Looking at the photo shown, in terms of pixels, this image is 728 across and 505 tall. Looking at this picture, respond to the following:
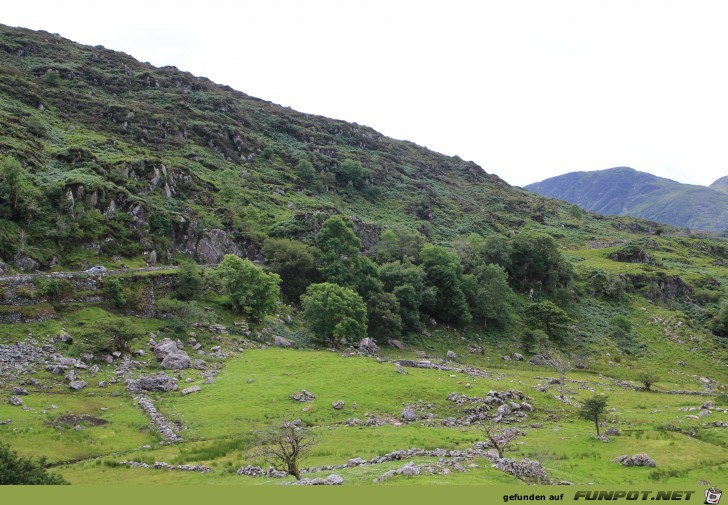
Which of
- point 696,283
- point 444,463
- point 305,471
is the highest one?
point 696,283

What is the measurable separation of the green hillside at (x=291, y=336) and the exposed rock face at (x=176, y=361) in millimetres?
289

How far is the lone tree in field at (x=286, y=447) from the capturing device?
2297 centimetres

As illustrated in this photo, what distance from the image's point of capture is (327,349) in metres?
65.2

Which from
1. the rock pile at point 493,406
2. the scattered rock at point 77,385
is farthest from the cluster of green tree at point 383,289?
the scattered rock at point 77,385

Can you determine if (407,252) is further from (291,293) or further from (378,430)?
(378,430)

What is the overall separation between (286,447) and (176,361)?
26.5 m

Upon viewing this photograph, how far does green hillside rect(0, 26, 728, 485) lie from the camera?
31.0 meters

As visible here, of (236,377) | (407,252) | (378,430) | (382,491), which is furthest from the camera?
(407,252)

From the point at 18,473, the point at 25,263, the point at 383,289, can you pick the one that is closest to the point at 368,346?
the point at 383,289

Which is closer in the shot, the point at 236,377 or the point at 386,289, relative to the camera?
the point at 236,377

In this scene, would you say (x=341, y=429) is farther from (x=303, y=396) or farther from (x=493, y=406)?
(x=493, y=406)

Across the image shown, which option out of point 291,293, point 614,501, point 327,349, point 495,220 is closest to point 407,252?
point 291,293

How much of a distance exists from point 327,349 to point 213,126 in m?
126

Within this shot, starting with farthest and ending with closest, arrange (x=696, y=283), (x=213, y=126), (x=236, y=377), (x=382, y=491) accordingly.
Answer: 1. (x=213, y=126)
2. (x=696, y=283)
3. (x=236, y=377)
4. (x=382, y=491)
